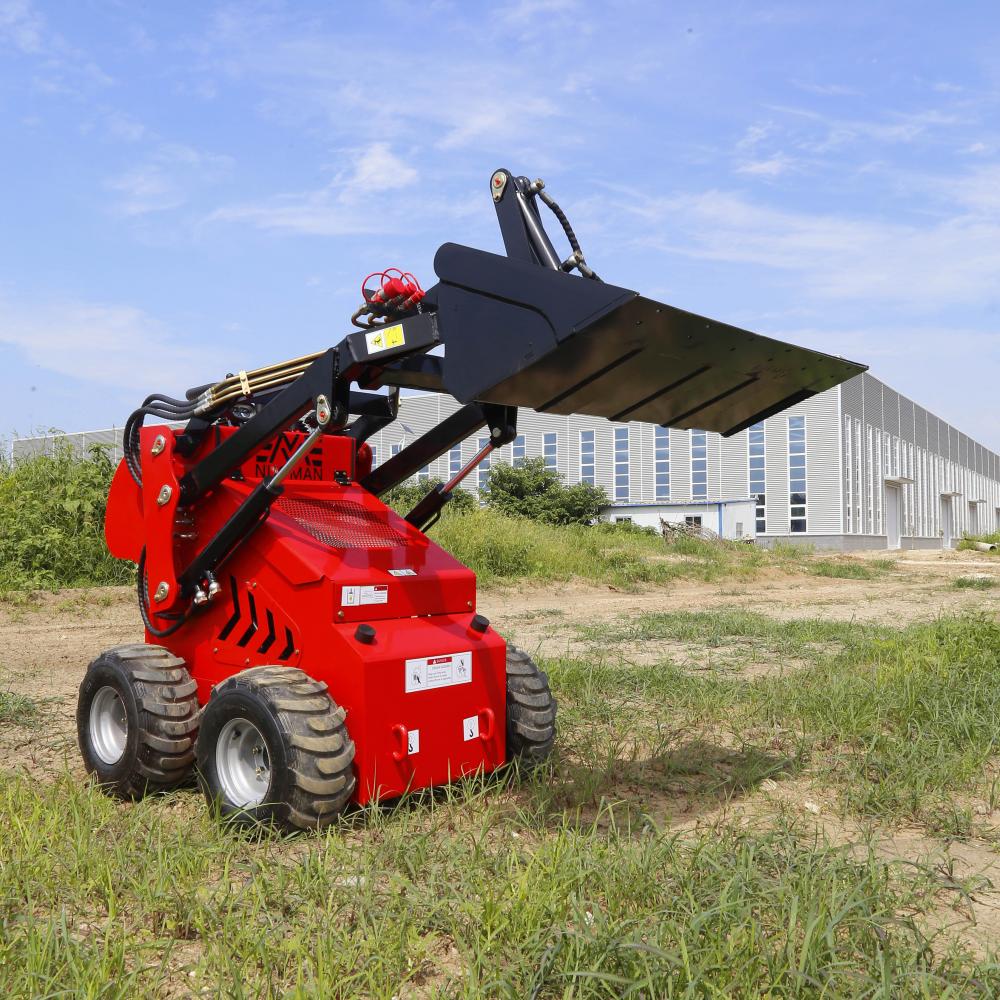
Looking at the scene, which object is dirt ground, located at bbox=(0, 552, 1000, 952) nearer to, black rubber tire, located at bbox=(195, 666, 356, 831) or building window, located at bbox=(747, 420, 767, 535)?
black rubber tire, located at bbox=(195, 666, 356, 831)

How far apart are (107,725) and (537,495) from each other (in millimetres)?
30589

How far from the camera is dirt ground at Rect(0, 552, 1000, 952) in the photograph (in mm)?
3391

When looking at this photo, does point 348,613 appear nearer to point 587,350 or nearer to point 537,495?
point 587,350

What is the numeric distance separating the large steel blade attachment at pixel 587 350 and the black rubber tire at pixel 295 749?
1221mm

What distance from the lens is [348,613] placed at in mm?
3699

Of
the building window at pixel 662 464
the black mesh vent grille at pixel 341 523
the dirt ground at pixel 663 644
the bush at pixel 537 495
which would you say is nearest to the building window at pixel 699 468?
the building window at pixel 662 464

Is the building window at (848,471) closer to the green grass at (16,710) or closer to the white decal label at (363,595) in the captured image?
the green grass at (16,710)

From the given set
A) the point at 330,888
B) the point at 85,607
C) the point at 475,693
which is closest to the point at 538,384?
the point at 475,693

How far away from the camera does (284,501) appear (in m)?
4.25

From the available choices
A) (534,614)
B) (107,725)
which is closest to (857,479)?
(534,614)

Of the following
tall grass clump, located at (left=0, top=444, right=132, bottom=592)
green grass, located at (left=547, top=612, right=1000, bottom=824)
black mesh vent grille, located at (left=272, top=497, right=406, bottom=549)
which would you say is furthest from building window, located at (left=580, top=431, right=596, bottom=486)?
black mesh vent grille, located at (left=272, top=497, right=406, bottom=549)

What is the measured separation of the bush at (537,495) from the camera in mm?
33969

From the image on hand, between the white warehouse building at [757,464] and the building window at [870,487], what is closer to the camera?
the white warehouse building at [757,464]

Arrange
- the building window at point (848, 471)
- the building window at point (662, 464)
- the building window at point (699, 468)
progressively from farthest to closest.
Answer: the building window at point (662, 464), the building window at point (699, 468), the building window at point (848, 471)
